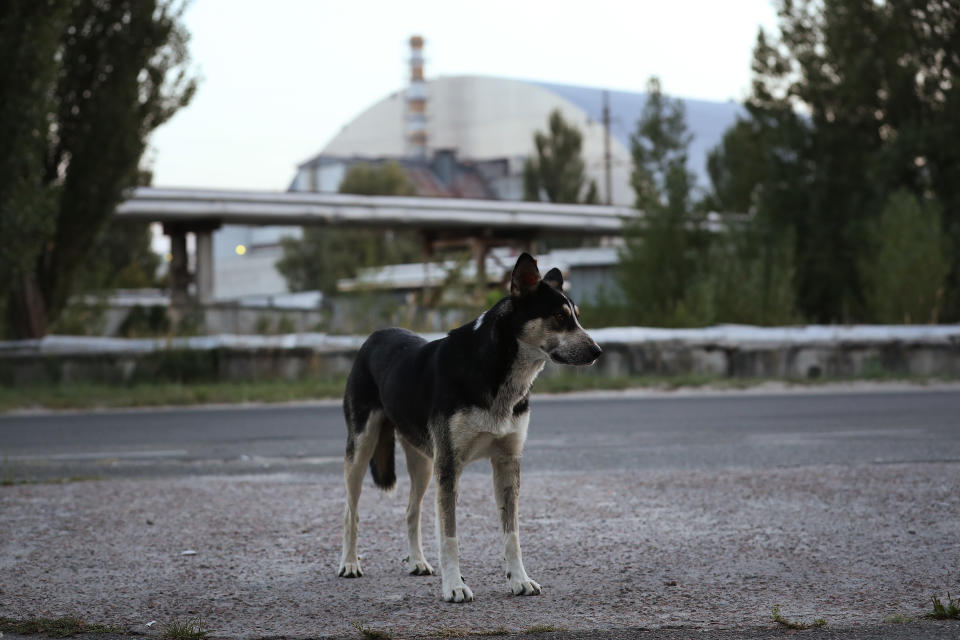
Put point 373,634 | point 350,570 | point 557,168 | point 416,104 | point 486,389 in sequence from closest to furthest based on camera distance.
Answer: point 373,634 < point 486,389 < point 350,570 < point 557,168 < point 416,104

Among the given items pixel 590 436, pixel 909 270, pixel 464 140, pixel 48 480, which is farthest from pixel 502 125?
pixel 48 480

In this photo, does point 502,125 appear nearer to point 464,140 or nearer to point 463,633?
point 464,140

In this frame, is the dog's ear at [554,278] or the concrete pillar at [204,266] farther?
the concrete pillar at [204,266]

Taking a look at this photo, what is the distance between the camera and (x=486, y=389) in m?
4.53

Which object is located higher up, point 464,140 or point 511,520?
point 464,140

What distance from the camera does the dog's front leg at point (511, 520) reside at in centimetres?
470

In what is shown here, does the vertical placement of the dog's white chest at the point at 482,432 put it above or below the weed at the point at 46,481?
above

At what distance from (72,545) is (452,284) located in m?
16.2

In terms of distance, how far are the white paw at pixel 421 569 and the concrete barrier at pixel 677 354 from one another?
12766 millimetres

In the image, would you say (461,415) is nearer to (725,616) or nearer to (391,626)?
(391,626)

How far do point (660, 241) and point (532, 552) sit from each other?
17.2 m

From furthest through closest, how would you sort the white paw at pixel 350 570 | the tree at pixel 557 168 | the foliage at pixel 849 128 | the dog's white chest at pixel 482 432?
the tree at pixel 557 168
the foliage at pixel 849 128
the white paw at pixel 350 570
the dog's white chest at pixel 482 432

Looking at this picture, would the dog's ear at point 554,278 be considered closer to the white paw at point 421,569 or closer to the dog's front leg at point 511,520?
the dog's front leg at point 511,520

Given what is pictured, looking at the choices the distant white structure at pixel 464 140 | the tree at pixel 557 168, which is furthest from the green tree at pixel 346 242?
the tree at pixel 557 168
